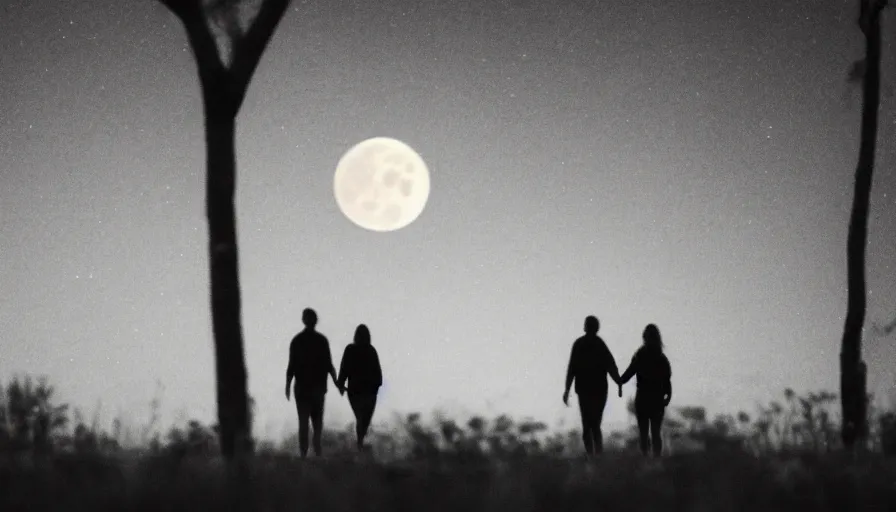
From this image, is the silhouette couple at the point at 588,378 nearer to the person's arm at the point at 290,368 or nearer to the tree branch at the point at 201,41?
the person's arm at the point at 290,368

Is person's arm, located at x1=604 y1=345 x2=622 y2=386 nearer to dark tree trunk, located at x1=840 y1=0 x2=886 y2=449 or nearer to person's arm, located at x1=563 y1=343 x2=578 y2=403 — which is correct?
person's arm, located at x1=563 y1=343 x2=578 y2=403

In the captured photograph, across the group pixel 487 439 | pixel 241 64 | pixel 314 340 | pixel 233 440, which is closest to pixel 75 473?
pixel 233 440

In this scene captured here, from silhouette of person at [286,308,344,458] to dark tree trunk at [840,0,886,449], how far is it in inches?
299

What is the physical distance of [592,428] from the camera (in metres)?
14.4

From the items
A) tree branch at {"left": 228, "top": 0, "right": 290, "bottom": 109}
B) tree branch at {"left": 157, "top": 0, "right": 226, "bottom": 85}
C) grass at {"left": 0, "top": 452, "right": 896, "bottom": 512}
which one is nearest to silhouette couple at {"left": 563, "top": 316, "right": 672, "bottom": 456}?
grass at {"left": 0, "top": 452, "right": 896, "bottom": 512}

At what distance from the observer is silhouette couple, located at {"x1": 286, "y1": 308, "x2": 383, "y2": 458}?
14352 mm

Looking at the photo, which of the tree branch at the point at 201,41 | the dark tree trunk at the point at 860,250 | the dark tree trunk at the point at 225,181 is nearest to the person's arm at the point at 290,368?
the dark tree trunk at the point at 225,181

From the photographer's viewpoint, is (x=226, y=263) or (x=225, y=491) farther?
(x=226, y=263)

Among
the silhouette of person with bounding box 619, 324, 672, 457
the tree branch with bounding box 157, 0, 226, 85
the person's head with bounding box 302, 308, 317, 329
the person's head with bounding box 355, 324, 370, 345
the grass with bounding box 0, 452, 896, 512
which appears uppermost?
the tree branch with bounding box 157, 0, 226, 85

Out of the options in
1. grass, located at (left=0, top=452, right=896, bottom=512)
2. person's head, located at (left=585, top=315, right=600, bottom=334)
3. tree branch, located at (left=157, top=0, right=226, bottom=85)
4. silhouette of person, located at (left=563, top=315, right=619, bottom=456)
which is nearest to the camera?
grass, located at (left=0, top=452, right=896, bottom=512)

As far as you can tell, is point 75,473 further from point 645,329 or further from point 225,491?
point 645,329

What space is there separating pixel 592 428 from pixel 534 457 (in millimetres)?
4287

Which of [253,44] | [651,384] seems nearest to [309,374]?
[651,384]

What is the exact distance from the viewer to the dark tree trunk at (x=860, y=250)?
53.4ft
